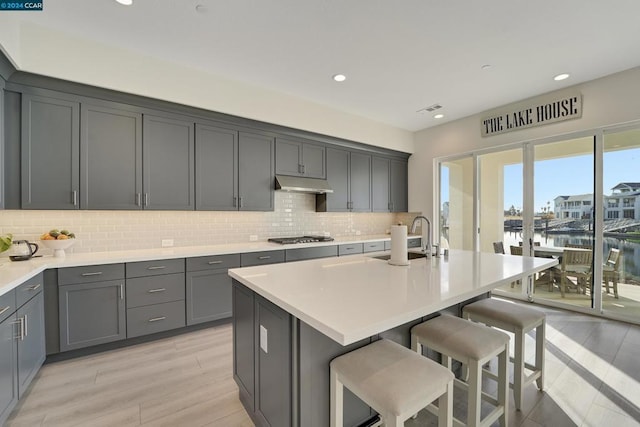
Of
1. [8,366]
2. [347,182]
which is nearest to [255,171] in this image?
[347,182]

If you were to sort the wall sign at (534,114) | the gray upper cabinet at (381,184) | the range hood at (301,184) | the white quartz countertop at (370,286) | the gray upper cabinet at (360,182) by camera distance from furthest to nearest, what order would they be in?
the gray upper cabinet at (381,184) → the gray upper cabinet at (360,182) → the range hood at (301,184) → the wall sign at (534,114) → the white quartz countertop at (370,286)

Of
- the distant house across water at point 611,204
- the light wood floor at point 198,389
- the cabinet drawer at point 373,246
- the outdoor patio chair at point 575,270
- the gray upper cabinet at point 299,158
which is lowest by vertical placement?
the light wood floor at point 198,389

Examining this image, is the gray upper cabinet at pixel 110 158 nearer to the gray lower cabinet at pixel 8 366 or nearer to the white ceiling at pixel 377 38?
the white ceiling at pixel 377 38

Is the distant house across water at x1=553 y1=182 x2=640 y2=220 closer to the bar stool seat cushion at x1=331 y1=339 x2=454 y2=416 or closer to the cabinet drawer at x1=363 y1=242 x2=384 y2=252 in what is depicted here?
the cabinet drawer at x1=363 y1=242 x2=384 y2=252

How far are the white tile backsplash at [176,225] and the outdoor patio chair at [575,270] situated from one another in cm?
314

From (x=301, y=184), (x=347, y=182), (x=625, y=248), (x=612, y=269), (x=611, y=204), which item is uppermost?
(x=347, y=182)

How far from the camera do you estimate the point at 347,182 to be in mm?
4727

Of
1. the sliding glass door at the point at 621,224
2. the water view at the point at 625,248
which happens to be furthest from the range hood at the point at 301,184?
the sliding glass door at the point at 621,224

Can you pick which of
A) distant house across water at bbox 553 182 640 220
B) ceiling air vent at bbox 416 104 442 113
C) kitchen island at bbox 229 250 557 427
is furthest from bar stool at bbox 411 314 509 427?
ceiling air vent at bbox 416 104 442 113

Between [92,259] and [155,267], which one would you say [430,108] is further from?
[92,259]

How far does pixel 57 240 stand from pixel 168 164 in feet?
3.92

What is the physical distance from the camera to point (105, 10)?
2.21 metres

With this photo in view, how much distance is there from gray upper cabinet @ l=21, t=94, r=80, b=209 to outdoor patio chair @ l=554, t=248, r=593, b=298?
19.3 ft

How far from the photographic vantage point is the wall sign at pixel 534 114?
11.6 ft
